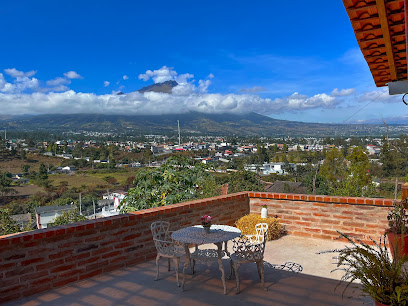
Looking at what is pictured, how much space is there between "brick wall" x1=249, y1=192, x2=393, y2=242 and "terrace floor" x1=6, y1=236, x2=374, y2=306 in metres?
1.19

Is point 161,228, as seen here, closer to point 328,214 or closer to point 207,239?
point 207,239

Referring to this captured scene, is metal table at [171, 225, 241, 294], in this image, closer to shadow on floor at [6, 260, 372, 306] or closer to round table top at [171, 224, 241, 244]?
round table top at [171, 224, 241, 244]

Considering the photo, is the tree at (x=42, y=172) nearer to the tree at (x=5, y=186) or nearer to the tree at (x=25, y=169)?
the tree at (x=25, y=169)

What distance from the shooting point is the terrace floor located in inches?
135

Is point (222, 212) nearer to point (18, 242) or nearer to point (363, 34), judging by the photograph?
point (18, 242)

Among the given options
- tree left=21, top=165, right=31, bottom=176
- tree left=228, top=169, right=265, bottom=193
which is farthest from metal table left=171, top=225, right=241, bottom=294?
tree left=21, top=165, right=31, bottom=176

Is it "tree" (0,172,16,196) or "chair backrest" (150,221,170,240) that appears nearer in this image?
"chair backrest" (150,221,170,240)

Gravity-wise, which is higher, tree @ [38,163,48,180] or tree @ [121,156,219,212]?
tree @ [121,156,219,212]

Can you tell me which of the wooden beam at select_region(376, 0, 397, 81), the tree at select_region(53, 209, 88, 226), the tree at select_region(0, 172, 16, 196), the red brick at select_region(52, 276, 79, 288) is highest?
the wooden beam at select_region(376, 0, 397, 81)

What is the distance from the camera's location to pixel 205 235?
3.95 m

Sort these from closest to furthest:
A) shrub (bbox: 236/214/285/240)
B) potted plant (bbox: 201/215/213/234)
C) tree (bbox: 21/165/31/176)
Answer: potted plant (bbox: 201/215/213/234), shrub (bbox: 236/214/285/240), tree (bbox: 21/165/31/176)

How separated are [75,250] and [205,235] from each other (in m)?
1.64

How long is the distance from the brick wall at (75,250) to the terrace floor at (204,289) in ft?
0.39

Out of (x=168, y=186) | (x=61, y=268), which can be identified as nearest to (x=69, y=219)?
(x=168, y=186)
